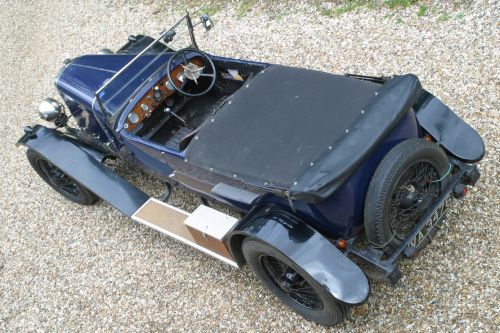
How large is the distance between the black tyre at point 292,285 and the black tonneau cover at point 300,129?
1.71 feet

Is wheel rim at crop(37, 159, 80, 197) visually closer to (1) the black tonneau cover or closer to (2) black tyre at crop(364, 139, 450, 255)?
(1) the black tonneau cover

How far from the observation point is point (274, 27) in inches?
285

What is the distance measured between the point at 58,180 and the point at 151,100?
1714 mm

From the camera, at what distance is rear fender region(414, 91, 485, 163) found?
3.87 meters

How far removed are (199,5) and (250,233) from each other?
237 inches

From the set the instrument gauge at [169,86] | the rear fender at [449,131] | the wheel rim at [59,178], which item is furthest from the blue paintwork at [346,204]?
the wheel rim at [59,178]

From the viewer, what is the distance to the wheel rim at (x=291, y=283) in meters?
3.68

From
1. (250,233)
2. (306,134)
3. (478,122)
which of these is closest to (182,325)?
(250,233)

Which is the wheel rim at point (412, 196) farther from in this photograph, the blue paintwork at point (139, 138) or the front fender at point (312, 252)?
the front fender at point (312, 252)

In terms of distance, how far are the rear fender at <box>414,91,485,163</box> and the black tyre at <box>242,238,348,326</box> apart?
5.20ft

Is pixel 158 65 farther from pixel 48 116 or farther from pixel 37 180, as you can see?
pixel 37 180

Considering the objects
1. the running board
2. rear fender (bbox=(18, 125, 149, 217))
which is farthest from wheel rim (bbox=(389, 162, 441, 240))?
rear fender (bbox=(18, 125, 149, 217))

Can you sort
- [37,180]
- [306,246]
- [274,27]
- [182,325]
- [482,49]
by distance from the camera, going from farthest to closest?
1. [274,27]
2. [37,180]
3. [482,49]
4. [182,325]
5. [306,246]

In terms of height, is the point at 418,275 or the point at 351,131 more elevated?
the point at 351,131
